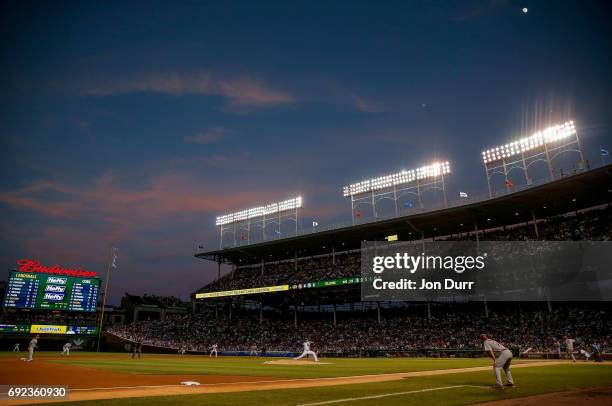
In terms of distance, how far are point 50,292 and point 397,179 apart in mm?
50974

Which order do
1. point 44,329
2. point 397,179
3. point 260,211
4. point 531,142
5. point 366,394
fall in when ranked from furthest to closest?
point 260,211 < point 44,329 < point 397,179 < point 531,142 < point 366,394

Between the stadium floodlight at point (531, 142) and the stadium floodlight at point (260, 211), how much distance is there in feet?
92.6

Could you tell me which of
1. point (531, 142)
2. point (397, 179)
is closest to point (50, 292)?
point (397, 179)

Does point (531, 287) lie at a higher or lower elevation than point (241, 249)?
lower

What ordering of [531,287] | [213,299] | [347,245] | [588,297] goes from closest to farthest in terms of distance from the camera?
[588,297], [531,287], [347,245], [213,299]

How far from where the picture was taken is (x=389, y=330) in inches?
1932

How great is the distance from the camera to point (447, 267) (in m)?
45.4

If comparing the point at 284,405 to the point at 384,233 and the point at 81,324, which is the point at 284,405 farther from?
the point at 81,324

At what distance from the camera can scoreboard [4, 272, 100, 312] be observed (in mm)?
54438

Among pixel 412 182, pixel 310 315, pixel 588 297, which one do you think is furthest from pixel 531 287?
pixel 310 315

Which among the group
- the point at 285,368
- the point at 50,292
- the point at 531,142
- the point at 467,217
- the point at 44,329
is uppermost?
the point at 531,142

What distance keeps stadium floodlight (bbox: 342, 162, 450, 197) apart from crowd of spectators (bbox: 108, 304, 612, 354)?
1677 cm

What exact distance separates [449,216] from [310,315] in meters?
28.4

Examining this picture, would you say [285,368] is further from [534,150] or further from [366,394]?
[534,150]
